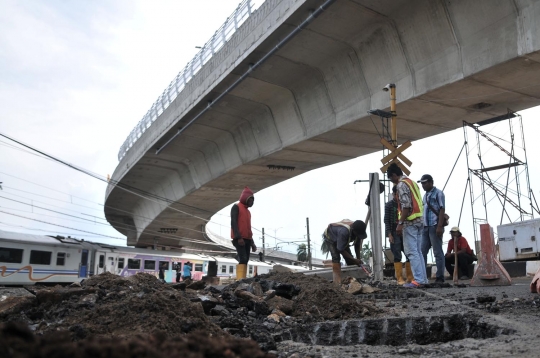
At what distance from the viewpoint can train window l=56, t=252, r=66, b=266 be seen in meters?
25.4

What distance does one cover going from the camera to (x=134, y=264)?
94.4 feet

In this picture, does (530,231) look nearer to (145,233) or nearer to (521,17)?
(521,17)

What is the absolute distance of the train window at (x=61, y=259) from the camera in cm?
2539

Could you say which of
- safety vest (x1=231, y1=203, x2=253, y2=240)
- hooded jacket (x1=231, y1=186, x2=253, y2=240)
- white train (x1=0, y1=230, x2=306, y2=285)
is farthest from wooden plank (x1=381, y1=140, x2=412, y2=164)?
white train (x1=0, y1=230, x2=306, y2=285)

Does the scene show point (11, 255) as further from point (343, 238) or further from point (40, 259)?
point (343, 238)

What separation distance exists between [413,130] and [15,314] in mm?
12008

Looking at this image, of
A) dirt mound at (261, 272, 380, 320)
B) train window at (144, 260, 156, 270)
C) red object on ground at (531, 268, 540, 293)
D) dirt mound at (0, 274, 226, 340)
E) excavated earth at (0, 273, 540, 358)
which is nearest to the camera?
excavated earth at (0, 273, 540, 358)

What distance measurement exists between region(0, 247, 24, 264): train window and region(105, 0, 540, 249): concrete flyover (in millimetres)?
7872

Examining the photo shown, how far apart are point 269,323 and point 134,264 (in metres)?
25.9

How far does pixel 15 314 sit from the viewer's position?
4.36 m

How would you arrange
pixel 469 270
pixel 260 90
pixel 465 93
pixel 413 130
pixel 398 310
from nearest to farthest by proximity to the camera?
pixel 398 310
pixel 465 93
pixel 469 270
pixel 413 130
pixel 260 90

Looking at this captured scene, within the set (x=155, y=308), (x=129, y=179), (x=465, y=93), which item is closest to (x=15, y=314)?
(x=155, y=308)

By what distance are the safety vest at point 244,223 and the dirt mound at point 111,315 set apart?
4.68 meters

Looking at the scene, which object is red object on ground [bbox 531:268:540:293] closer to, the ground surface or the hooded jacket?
the ground surface
